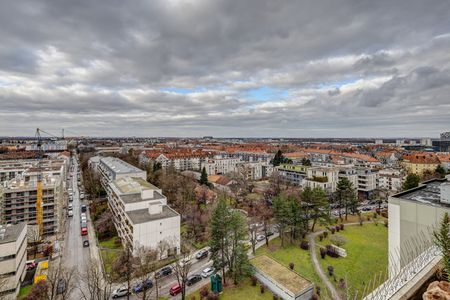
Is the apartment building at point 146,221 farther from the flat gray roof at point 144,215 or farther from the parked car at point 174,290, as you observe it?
the parked car at point 174,290

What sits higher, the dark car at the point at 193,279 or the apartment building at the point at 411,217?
the apartment building at the point at 411,217

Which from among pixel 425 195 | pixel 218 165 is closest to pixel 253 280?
pixel 425 195

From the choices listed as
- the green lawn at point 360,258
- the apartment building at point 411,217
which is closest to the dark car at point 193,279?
the green lawn at point 360,258

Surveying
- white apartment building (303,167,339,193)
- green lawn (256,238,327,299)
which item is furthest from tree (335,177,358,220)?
green lawn (256,238,327,299)

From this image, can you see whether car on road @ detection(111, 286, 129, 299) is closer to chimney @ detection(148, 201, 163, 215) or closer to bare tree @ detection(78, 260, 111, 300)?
bare tree @ detection(78, 260, 111, 300)

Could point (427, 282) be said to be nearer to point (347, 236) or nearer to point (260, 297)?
point (260, 297)

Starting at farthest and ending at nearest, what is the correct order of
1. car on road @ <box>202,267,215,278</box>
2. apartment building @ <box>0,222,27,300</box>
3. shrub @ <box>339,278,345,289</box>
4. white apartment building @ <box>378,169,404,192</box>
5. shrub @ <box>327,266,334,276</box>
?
1. white apartment building @ <box>378,169,404,192</box>
2. car on road @ <box>202,267,215,278</box>
3. shrub @ <box>327,266,334,276</box>
4. shrub @ <box>339,278,345,289</box>
5. apartment building @ <box>0,222,27,300</box>
